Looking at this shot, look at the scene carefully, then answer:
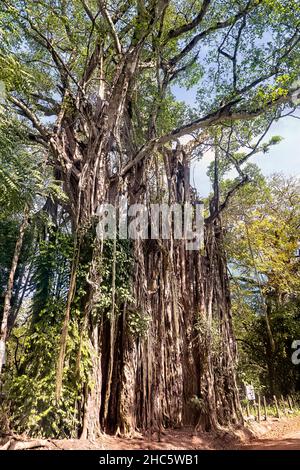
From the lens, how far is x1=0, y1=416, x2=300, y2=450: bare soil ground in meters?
3.20

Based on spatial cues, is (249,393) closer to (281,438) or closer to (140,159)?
(281,438)

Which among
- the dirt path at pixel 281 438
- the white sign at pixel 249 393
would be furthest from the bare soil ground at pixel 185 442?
the white sign at pixel 249 393

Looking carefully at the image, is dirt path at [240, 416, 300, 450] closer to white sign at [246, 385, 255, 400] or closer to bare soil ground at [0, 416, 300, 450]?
bare soil ground at [0, 416, 300, 450]

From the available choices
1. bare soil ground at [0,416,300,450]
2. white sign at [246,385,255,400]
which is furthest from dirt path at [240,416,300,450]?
white sign at [246,385,255,400]

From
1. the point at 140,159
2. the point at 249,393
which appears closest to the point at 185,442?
the point at 249,393

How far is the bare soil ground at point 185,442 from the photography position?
3.20m

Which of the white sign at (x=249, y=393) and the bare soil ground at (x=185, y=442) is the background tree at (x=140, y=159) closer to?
the bare soil ground at (x=185, y=442)

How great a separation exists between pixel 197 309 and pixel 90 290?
7.57 ft

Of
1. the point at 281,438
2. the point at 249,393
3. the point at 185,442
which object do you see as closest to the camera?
the point at 185,442

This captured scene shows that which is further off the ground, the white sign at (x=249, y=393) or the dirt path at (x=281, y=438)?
the white sign at (x=249, y=393)

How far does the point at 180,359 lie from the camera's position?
5.34 meters

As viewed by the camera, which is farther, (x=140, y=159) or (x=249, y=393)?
(x=249, y=393)

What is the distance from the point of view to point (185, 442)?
433 cm

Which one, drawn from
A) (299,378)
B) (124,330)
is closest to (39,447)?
(124,330)
